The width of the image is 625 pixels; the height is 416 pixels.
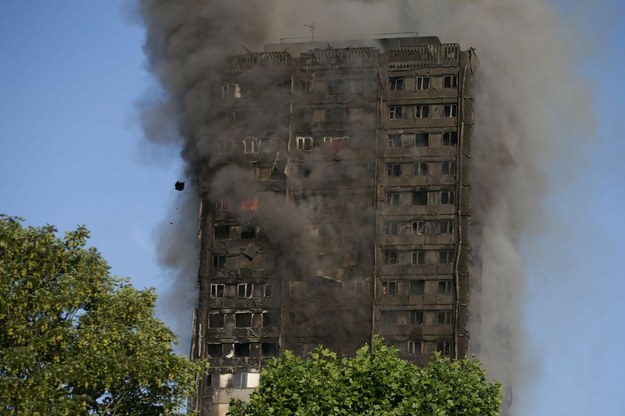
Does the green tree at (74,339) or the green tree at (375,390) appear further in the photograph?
the green tree at (375,390)

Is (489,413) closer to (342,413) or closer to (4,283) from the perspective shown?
(342,413)

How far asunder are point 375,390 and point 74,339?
26.0 metres

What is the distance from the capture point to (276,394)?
472ft

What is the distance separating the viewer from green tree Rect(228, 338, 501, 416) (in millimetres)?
140125

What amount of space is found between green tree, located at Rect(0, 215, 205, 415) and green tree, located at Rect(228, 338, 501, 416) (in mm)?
12925

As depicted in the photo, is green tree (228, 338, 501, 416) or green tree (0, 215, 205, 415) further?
green tree (228, 338, 501, 416)

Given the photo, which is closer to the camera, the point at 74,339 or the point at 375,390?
the point at 74,339

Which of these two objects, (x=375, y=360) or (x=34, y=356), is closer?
(x=34, y=356)

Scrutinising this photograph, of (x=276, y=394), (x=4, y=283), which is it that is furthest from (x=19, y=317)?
(x=276, y=394)

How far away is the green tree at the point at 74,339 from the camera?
123 meters

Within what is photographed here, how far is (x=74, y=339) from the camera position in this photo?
12619cm

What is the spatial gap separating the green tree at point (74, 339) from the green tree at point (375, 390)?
12.9 m

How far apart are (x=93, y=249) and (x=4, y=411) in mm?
13954

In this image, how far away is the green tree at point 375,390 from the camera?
140 metres
